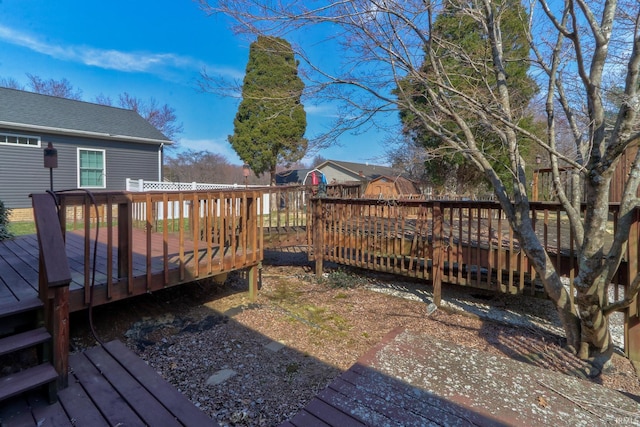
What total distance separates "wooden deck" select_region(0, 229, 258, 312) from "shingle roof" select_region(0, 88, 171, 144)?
790 cm

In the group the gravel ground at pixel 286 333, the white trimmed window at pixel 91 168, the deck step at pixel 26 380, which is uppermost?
the white trimmed window at pixel 91 168

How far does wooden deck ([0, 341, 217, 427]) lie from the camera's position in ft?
5.70

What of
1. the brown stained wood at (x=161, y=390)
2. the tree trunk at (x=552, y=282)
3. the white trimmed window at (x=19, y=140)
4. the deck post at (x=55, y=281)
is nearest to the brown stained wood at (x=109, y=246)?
the brown stained wood at (x=161, y=390)

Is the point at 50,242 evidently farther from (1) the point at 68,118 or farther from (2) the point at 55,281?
(1) the point at 68,118

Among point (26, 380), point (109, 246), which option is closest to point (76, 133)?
point (109, 246)

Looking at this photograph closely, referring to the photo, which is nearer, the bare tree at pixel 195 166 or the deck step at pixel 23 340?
the deck step at pixel 23 340

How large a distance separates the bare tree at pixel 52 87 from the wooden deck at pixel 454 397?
87.7ft

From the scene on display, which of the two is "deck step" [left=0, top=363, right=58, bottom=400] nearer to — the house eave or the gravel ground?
the gravel ground

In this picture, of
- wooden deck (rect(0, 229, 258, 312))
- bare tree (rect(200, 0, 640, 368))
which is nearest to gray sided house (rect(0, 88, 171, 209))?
wooden deck (rect(0, 229, 258, 312))

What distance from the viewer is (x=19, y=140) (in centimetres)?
1027

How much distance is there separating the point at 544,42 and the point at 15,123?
13245mm

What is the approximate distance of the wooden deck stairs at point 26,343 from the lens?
1783 mm

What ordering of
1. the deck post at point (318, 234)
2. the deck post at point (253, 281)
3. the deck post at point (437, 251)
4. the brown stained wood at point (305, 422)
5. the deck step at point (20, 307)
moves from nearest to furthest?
the brown stained wood at point (305, 422) → the deck step at point (20, 307) → the deck post at point (437, 251) → the deck post at point (253, 281) → the deck post at point (318, 234)

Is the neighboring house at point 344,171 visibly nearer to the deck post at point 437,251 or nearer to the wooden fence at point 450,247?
the wooden fence at point 450,247
